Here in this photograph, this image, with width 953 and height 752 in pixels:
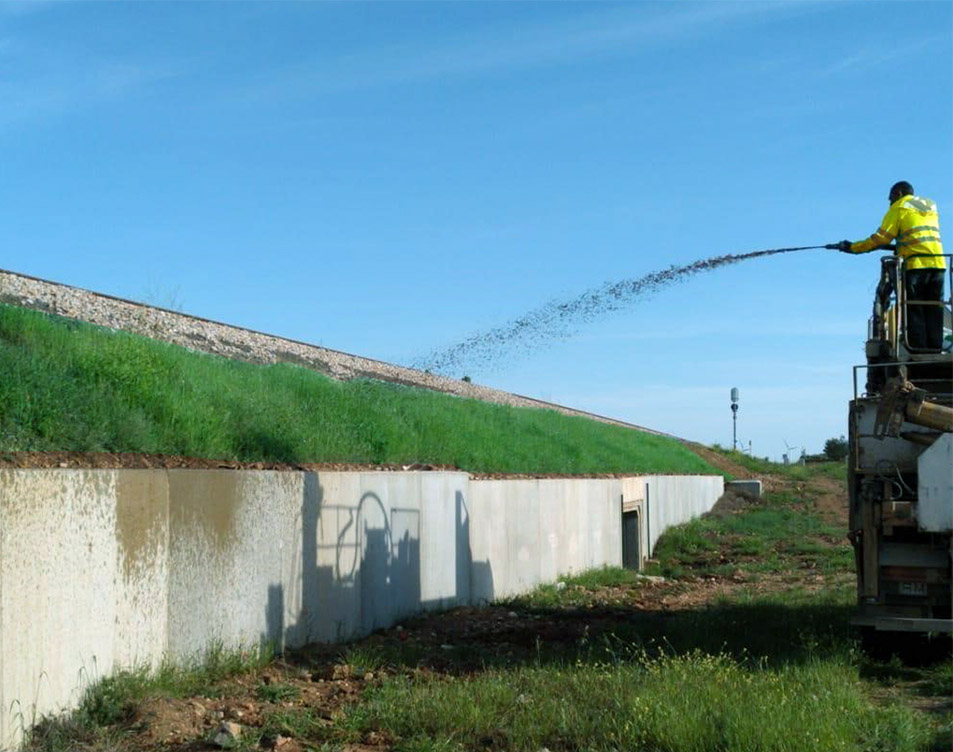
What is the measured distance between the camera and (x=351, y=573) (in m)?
11.9

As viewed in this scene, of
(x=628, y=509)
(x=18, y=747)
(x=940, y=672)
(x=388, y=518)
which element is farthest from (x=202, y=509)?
(x=628, y=509)

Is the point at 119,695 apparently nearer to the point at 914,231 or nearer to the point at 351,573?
the point at 351,573

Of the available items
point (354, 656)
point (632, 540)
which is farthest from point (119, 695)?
point (632, 540)

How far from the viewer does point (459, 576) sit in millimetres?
14914

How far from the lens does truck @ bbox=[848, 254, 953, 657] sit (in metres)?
9.81

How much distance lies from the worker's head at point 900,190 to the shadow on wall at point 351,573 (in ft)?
20.1

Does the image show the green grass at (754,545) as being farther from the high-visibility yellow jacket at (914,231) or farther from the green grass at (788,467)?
the green grass at (788,467)

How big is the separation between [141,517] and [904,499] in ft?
21.0

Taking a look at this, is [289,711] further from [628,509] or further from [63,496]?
[628,509]

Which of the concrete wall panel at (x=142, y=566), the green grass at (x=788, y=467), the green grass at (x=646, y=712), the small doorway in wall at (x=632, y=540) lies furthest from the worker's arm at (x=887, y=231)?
the green grass at (x=788, y=467)

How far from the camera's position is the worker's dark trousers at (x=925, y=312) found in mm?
11148

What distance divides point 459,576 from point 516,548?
2336 millimetres

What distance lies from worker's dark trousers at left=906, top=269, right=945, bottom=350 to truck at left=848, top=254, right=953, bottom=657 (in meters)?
0.17

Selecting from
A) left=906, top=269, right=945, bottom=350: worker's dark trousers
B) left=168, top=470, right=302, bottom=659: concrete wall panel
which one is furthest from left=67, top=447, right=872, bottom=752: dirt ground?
left=906, top=269, right=945, bottom=350: worker's dark trousers
